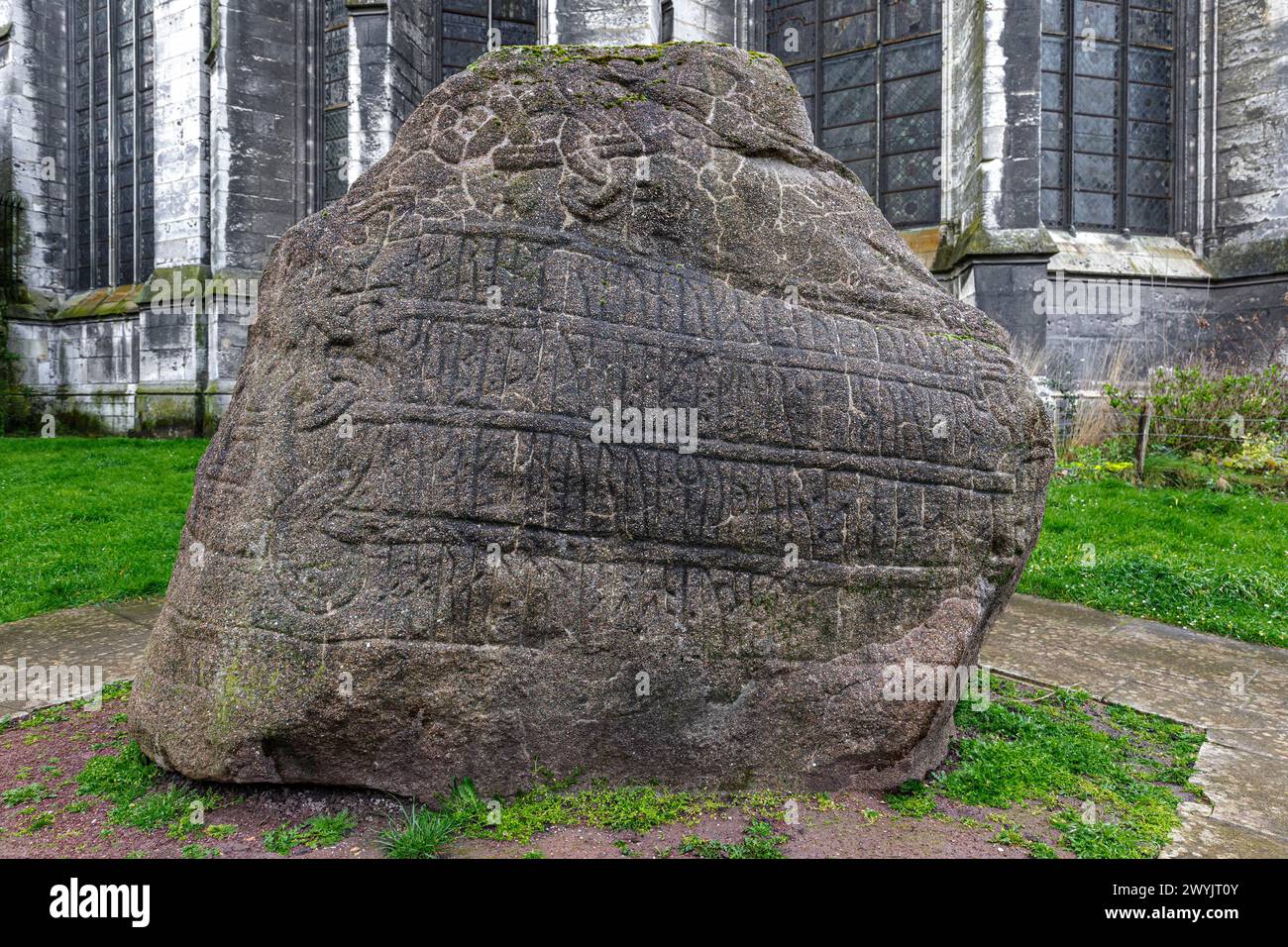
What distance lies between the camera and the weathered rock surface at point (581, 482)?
92.9 inches

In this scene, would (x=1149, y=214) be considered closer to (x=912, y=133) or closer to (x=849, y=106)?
(x=912, y=133)

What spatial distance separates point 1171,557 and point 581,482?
189 inches

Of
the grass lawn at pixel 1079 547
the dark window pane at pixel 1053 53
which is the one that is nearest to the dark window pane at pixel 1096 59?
the dark window pane at pixel 1053 53

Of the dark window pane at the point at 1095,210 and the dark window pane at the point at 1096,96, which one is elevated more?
the dark window pane at the point at 1096,96

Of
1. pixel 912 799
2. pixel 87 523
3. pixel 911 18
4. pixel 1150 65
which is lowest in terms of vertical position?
pixel 912 799

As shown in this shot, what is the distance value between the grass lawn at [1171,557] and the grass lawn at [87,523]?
5668 mm

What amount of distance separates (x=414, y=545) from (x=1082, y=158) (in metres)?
11.5

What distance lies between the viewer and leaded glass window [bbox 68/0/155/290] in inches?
554

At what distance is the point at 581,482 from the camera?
2438mm

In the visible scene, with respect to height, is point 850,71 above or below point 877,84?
above

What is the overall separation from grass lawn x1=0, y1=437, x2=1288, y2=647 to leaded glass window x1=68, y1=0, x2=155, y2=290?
7815 millimetres

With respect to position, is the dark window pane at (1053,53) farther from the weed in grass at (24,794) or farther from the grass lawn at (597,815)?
the weed in grass at (24,794)

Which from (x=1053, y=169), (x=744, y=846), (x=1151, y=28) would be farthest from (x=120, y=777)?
(x=1151, y=28)

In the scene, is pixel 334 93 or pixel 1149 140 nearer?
pixel 1149 140
